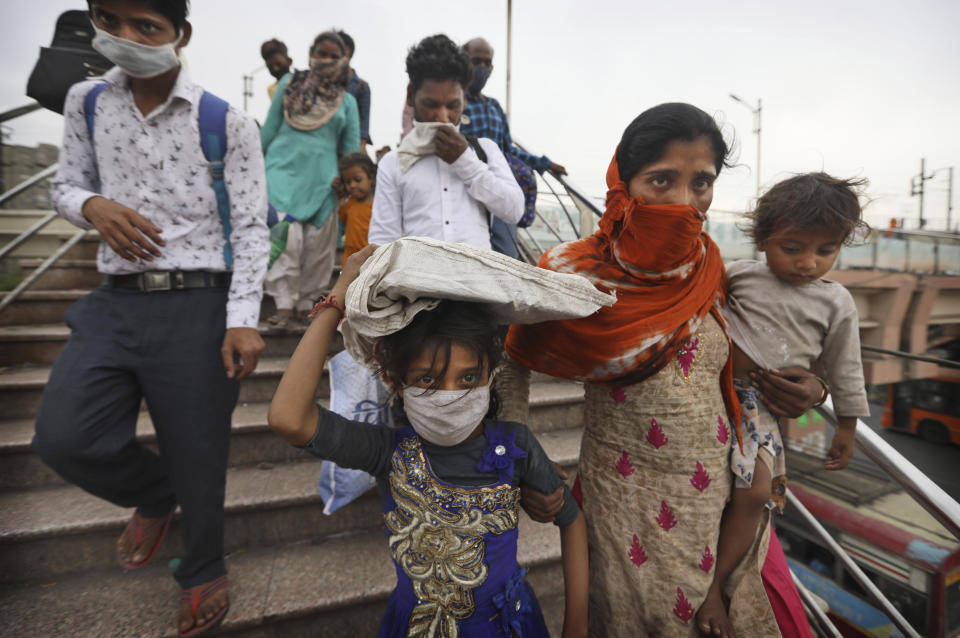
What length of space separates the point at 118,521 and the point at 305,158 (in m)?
2.54

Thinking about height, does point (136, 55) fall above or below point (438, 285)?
above

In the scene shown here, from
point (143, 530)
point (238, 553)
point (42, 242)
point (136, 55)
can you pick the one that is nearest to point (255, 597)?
point (238, 553)

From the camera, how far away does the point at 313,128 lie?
3.21 metres

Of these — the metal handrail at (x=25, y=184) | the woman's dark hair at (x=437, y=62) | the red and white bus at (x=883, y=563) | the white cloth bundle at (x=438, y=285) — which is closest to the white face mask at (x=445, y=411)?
the white cloth bundle at (x=438, y=285)

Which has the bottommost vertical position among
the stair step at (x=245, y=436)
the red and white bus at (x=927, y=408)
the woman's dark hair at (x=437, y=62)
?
the red and white bus at (x=927, y=408)

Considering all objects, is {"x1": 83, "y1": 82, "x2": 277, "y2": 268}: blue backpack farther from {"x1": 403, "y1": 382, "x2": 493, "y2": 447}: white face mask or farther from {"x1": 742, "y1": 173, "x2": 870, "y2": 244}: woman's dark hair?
{"x1": 742, "y1": 173, "x2": 870, "y2": 244}: woman's dark hair

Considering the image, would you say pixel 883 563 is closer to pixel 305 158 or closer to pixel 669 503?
pixel 669 503

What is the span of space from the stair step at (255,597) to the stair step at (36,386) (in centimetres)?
101

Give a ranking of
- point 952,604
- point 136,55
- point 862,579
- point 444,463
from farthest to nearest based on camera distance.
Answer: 1. point 952,604
2. point 862,579
3. point 136,55
4. point 444,463

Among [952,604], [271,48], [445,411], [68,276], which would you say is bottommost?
[952,604]

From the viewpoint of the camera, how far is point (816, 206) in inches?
44.3

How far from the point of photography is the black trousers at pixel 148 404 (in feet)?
4.31

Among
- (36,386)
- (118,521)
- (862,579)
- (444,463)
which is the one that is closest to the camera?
(444,463)

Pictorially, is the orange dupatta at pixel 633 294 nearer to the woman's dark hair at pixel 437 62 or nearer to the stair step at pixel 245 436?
the woman's dark hair at pixel 437 62
